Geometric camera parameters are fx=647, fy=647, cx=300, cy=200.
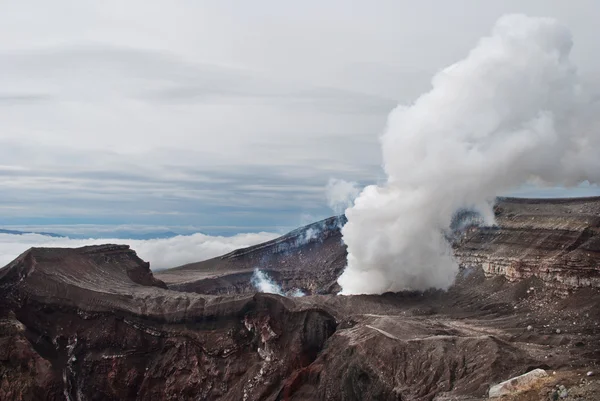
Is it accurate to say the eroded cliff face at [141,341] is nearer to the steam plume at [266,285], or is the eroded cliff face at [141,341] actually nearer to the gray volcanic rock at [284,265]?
the gray volcanic rock at [284,265]

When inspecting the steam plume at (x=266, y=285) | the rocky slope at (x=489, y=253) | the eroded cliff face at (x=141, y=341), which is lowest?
the eroded cliff face at (x=141, y=341)

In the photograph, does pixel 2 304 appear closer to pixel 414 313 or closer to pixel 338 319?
pixel 338 319

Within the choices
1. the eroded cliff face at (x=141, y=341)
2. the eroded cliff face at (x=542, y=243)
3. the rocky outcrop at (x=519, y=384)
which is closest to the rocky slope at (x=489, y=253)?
the eroded cliff face at (x=542, y=243)

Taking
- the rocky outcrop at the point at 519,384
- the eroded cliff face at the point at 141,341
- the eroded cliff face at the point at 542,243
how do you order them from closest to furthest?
1. the rocky outcrop at the point at 519,384
2. the eroded cliff face at the point at 141,341
3. the eroded cliff face at the point at 542,243

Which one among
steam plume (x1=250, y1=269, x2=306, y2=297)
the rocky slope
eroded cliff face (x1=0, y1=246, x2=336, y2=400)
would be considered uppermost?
the rocky slope

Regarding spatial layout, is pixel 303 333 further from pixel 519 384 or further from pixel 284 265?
pixel 284 265

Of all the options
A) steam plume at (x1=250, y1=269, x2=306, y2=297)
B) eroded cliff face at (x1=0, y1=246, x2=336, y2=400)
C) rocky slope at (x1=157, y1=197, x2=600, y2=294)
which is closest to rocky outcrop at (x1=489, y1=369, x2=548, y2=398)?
eroded cliff face at (x1=0, y1=246, x2=336, y2=400)

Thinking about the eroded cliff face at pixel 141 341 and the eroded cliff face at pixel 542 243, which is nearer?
the eroded cliff face at pixel 141 341

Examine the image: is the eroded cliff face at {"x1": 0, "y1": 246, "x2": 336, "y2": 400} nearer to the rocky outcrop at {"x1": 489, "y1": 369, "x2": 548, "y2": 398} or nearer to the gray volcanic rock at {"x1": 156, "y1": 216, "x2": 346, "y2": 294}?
the rocky outcrop at {"x1": 489, "y1": 369, "x2": 548, "y2": 398}

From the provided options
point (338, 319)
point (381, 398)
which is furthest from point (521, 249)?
point (381, 398)
